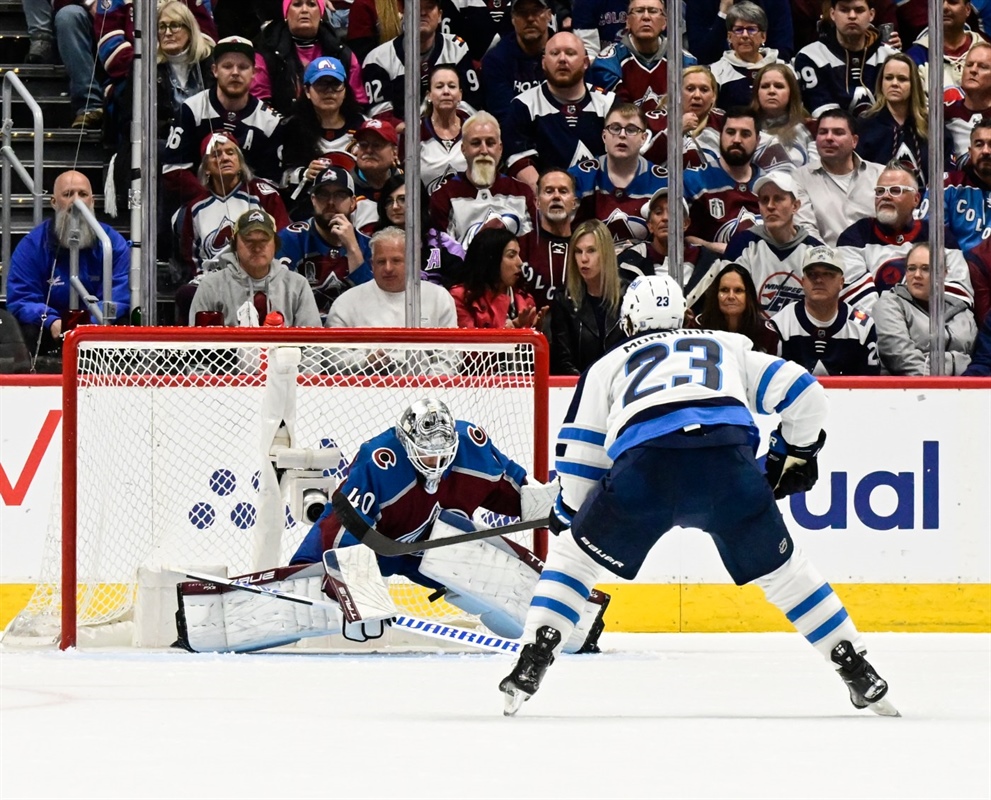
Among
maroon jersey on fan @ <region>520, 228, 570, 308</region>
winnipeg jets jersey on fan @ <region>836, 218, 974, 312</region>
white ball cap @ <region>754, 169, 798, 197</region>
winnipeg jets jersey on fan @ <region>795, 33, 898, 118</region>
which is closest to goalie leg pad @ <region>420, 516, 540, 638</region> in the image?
maroon jersey on fan @ <region>520, 228, 570, 308</region>

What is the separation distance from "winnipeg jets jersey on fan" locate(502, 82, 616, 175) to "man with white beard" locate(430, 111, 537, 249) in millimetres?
71

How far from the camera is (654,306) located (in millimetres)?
4113

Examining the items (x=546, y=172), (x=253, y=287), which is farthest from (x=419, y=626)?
(x=546, y=172)

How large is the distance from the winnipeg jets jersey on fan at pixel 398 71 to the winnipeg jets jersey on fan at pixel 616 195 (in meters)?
0.49

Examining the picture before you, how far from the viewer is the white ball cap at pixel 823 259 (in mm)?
6391

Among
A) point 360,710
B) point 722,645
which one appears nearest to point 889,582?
point 722,645

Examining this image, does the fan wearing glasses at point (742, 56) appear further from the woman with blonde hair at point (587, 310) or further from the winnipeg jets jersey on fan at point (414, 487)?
the winnipeg jets jersey on fan at point (414, 487)

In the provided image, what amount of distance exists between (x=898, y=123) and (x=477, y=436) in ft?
7.16

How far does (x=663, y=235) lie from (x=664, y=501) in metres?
2.52

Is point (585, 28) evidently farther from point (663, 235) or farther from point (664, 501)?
point (664, 501)

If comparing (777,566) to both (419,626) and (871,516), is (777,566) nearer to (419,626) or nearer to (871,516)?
(419,626)

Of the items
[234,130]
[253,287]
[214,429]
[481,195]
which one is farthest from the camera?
[481,195]

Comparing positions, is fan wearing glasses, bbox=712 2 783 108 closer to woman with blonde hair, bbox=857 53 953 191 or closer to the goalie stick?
woman with blonde hair, bbox=857 53 953 191

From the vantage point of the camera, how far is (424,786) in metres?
2.87
